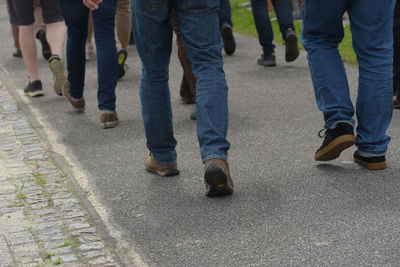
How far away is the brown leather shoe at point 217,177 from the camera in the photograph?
3943 millimetres

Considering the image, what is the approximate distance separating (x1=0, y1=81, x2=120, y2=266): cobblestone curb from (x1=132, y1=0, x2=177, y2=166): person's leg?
0.58m

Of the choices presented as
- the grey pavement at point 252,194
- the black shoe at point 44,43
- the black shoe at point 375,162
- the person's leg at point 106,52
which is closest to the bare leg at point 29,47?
the grey pavement at point 252,194

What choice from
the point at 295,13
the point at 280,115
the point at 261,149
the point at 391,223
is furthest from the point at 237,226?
the point at 295,13

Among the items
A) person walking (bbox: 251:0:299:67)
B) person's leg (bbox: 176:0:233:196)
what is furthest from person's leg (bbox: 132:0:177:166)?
A: person walking (bbox: 251:0:299:67)

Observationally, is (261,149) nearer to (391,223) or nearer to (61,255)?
(391,223)

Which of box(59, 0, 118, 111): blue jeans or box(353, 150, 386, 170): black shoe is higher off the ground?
box(59, 0, 118, 111): blue jeans

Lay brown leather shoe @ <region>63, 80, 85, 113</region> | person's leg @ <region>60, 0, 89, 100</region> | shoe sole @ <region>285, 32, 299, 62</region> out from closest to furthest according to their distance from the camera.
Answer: person's leg @ <region>60, 0, 89, 100</region> → brown leather shoe @ <region>63, 80, 85, 113</region> → shoe sole @ <region>285, 32, 299, 62</region>

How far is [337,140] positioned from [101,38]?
7.31ft

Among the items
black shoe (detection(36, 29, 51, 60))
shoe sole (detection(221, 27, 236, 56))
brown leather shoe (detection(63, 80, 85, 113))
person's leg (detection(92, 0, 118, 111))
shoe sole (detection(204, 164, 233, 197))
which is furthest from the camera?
black shoe (detection(36, 29, 51, 60))

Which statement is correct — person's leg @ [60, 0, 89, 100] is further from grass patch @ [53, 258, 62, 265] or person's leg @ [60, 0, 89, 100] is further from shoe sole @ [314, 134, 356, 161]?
grass patch @ [53, 258, 62, 265]

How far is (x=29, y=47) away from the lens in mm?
7238

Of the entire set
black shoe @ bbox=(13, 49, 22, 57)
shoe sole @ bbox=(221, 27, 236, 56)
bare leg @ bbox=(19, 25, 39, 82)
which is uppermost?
bare leg @ bbox=(19, 25, 39, 82)

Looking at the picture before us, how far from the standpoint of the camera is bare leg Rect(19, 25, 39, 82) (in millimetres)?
7129

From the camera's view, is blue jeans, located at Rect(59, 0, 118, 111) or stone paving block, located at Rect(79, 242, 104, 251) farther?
blue jeans, located at Rect(59, 0, 118, 111)
